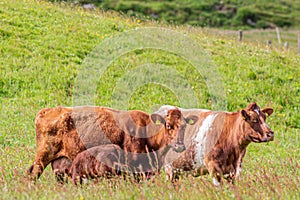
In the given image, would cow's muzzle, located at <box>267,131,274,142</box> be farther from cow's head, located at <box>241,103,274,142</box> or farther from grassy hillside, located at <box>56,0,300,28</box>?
grassy hillside, located at <box>56,0,300,28</box>

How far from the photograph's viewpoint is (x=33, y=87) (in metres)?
18.9

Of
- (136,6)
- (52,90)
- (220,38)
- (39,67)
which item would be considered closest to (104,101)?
(52,90)

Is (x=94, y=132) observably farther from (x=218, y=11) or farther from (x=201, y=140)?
(x=218, y=11)

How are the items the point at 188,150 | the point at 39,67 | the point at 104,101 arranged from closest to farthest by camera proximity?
the point at 188,150
the point at 104,101
the point at 39,67

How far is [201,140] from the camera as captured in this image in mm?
9109

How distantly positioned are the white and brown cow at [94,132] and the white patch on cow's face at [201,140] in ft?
0.93

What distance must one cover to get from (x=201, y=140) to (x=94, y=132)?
1890mm

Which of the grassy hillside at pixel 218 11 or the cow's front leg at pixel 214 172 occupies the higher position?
the grassy hillside at pixel 218 11

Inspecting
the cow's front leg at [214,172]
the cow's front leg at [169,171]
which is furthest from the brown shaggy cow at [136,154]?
the cow's front leg at [214,172]

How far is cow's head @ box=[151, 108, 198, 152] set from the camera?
30.2ft

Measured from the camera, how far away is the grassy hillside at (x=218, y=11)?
7069cm

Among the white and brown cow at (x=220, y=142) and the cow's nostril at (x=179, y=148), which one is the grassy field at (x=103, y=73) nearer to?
the white and brown cow at (x=220, y=142)

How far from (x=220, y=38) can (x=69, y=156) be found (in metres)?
19.6

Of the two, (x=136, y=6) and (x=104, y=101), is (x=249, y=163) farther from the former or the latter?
(x=136, y=6)
